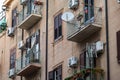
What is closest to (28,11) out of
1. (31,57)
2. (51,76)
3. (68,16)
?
(31,57)

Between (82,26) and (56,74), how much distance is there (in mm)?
4648

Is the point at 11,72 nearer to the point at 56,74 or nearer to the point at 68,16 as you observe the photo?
the point at 56,74

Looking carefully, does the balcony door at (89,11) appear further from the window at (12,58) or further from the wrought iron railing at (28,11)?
the window at (12,58)

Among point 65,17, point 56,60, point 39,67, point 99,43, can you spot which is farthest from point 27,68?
point 99,43

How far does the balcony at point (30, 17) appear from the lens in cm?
3228

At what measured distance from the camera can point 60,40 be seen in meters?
29.3

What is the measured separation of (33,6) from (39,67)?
423 cm

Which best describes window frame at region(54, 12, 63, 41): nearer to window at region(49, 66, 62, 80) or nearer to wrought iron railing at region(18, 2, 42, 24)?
window at region(49, 66, 62, 80)

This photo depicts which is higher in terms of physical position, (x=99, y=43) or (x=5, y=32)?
(x=5, y=32)

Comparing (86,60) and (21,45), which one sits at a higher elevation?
(21,45)

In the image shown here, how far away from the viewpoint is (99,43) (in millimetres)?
24766

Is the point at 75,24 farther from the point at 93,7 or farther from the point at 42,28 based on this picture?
the point at 42,28

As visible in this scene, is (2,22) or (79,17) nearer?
(79,17)

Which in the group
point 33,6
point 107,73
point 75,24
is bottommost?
point 107,73
